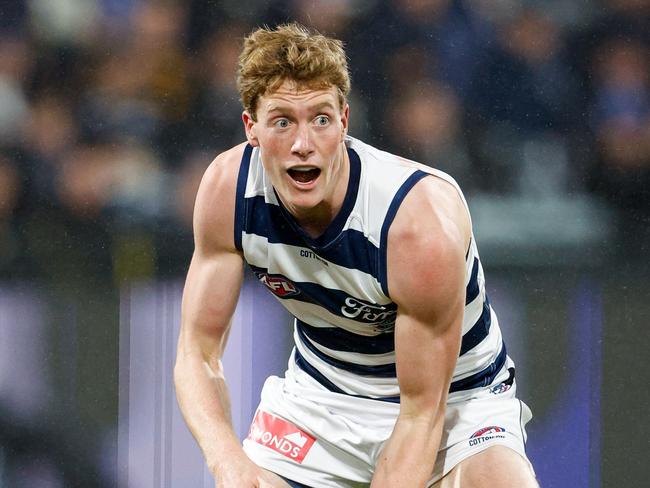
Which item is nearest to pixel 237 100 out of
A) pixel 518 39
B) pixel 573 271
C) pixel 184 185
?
pixel 184 185

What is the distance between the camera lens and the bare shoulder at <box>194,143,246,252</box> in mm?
1731

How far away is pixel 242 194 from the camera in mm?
1724

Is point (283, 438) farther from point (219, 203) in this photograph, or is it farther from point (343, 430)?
point (219, 203)

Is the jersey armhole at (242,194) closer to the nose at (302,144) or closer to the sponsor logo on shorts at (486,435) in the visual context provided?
the nose at (302,144)

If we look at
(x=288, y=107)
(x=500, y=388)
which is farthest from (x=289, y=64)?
(x=500, y=388)

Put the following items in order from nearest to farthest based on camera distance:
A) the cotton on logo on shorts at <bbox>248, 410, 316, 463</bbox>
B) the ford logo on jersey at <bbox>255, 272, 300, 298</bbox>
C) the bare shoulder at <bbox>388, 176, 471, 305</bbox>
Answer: the bare shoulder at <bbox>388, 176, 471, 305</bbox>, the ford logo on jersey at <bbox>255, 272, 300, 298</bbox>, the cotton on logo on shorts at <bbox>248, 410, 316, 463</bbox>

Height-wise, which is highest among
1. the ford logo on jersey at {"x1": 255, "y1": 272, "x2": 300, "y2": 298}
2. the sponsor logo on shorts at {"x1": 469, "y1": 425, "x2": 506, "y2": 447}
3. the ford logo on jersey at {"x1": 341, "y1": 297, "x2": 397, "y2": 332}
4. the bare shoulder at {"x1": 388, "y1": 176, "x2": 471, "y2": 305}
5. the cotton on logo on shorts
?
the bare shoulder at {"x1": 388, "y1": 176, "x2": 471, "y2": 305}

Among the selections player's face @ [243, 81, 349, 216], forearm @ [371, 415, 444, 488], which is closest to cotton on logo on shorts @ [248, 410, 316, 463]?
forearm @ [371, 415, 444, 488]

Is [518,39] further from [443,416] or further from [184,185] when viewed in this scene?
[443,416]

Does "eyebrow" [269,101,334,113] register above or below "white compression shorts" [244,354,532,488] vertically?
above

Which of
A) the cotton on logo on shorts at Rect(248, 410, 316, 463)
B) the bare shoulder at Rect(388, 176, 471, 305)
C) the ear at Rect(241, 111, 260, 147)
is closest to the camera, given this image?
the bare shoulder at Rect(388, 176, 471, 305)

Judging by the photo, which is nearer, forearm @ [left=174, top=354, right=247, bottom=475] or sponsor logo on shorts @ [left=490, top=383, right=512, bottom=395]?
forearm @ [left=174, top=354, right=247, bottom=475]

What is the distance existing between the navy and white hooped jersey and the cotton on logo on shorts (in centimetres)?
10

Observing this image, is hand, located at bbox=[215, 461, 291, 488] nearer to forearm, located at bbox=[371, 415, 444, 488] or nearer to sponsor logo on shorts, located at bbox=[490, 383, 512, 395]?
forearm, located at bbox=[371, 415, 444, 488]
